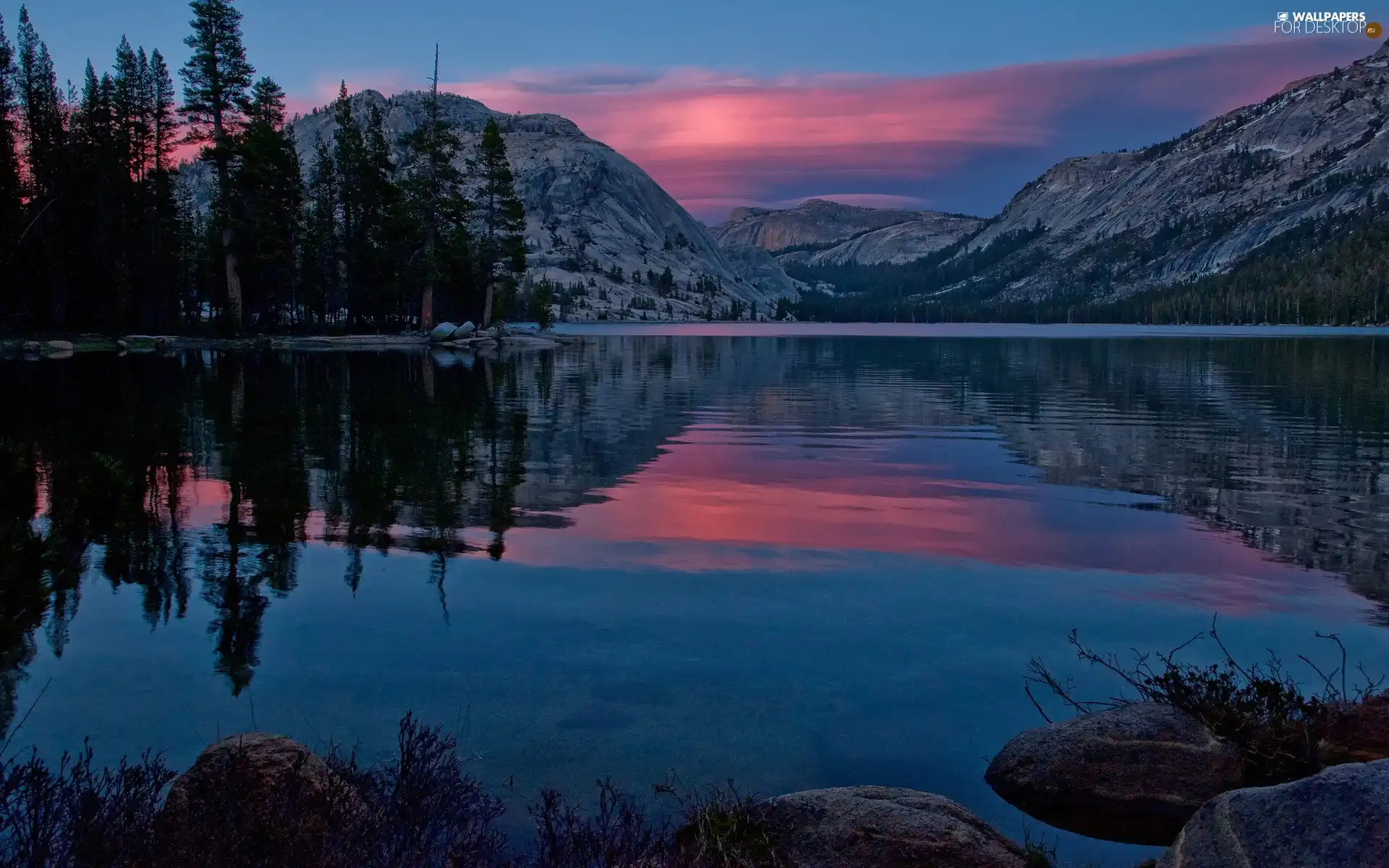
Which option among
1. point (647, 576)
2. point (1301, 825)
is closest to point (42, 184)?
point (647, 576)

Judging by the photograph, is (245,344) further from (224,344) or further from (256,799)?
(256,799)

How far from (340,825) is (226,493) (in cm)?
1713

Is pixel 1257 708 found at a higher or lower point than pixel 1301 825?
lower

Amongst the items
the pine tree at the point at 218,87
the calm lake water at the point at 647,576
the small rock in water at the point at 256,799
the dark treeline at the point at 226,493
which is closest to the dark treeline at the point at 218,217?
the pine tree at the point at 218,87

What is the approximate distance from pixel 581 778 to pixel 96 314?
3703 inches

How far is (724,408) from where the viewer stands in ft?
148

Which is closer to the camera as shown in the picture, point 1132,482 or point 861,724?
point 861,724

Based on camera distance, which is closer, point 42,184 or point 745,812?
point 745,812

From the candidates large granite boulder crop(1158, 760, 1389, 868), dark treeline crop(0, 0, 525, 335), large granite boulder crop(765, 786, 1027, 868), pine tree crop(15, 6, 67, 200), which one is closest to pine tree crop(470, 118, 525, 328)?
dark treeline crop(0, 0, 525, 335)

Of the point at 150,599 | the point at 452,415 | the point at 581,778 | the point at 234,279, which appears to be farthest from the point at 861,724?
the point at 234,279

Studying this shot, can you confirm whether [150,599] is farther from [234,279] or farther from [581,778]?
[234,279]

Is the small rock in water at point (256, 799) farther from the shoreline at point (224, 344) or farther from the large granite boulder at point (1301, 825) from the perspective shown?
the shoreline at point (224, 344)

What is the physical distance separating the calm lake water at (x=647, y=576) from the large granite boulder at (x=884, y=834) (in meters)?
1.13

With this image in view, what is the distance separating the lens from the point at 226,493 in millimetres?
22156
